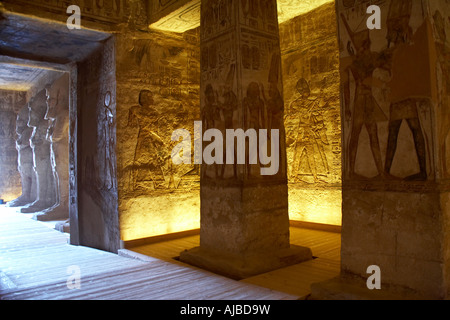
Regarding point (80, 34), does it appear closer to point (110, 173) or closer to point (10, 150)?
point (110, 173)

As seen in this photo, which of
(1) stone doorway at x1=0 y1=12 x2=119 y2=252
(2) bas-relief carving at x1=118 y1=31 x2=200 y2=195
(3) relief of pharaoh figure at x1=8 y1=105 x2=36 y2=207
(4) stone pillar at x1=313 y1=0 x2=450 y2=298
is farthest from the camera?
(3) relief of pharaoh figure at x1=8 y1=105 x2=36 y2=207

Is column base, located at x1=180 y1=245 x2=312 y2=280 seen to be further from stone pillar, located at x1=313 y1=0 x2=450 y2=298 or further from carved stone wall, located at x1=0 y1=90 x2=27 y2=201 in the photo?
carved stone wall, located at x1=0 y1=90 x2=27 y2=201

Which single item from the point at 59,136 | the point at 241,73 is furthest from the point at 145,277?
the point at 59,136

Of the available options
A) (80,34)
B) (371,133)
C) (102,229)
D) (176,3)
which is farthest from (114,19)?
(371,133)

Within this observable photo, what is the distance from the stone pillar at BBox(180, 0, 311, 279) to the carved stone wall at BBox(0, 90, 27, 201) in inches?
471

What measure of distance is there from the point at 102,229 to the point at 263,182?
326 centimetres

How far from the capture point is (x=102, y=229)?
6.05 metres

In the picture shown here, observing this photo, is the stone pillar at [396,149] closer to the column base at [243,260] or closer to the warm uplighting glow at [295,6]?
the column base at [243,260]

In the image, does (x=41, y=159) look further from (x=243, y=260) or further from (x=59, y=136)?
(x=243, y=260)

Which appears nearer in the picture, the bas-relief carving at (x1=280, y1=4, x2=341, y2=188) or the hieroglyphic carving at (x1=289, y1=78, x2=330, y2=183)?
the bas-relief carving at (x1=280, y1=4, x2=341, y2=188)

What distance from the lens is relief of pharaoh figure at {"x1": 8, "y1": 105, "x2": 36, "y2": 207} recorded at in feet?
41.4

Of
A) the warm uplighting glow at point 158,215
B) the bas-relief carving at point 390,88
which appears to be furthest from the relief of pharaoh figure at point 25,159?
the bas-relief carving at point 390,88

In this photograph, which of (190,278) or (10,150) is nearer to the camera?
(190,278)

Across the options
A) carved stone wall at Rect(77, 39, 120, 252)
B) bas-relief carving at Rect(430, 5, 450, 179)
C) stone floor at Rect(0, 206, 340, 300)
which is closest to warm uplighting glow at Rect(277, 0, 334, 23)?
carved stone wall at Rect(77, 39, 120, 252)
